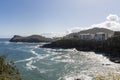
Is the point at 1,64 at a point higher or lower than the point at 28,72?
higher

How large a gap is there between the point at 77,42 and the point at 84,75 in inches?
3548

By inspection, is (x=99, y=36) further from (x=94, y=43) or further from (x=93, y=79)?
(x=93, y=79)

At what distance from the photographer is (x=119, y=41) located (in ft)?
346

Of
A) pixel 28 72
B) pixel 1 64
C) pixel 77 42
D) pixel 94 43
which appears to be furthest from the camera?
pixel 77 42

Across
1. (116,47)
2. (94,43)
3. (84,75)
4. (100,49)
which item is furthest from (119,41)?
(84,75)

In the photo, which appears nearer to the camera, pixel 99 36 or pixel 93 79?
pixel 93 79

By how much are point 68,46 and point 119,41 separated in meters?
44.7

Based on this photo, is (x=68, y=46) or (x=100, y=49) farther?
(x=68, y=46)

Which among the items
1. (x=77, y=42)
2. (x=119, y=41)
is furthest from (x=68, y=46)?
(x=119, y=41)

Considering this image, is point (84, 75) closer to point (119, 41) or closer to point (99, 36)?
point (119, 41)

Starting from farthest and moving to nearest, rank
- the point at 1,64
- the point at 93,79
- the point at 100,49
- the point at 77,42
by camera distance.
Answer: the point at 77,42 → the point at 100,49 → the point at 93,79 → the point at 1,64

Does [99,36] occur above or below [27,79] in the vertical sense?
above

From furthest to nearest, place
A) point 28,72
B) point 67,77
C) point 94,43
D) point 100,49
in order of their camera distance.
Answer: point 94,43 < point 100,49 < point 28,72 < point 67,77

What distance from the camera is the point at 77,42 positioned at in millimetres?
142125
